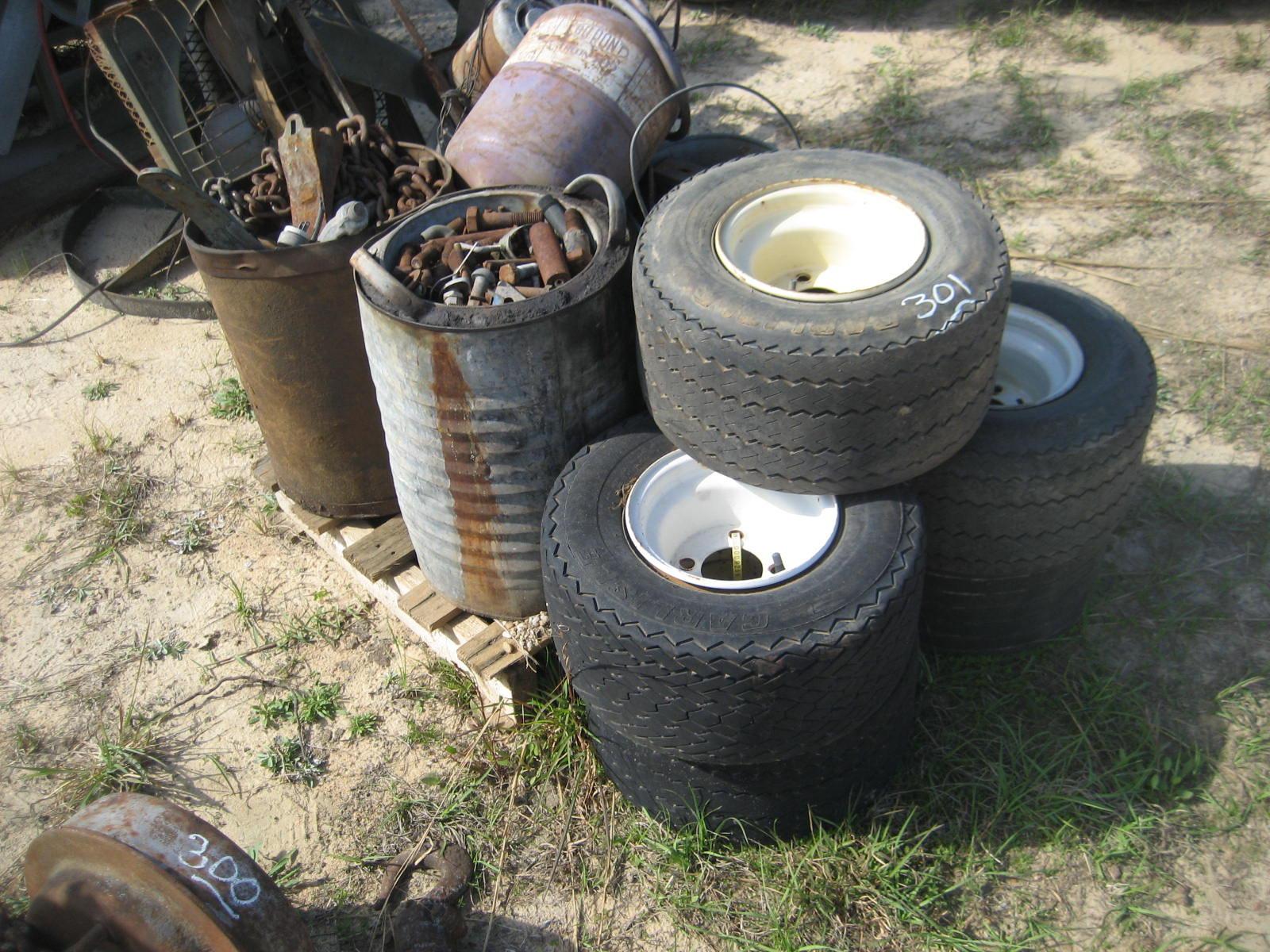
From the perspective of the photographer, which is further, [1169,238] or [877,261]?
[1169,238]

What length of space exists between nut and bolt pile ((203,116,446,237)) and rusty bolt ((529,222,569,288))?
1.96 ft

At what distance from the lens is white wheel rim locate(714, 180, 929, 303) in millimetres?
2736

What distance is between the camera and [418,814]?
306 cm

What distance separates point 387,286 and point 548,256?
1.54ft

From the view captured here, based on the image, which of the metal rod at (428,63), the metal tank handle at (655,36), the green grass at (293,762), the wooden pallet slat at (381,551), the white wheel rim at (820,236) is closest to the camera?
the white wheel rim at (820,236)

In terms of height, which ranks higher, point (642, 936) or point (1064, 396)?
point (1064, 396)

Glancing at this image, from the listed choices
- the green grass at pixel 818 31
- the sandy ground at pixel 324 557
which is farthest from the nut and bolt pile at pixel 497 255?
the green grass at pixel 818 31

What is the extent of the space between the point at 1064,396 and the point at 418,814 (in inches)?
90.9

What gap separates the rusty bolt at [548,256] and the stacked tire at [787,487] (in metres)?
0.28

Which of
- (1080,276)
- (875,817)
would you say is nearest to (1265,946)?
(875,817)

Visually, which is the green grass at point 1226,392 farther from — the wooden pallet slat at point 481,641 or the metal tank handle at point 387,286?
the metal tank handle at point 387,286

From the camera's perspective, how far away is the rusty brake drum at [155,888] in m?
2.25

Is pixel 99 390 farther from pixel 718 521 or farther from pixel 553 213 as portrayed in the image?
pixel 718 521

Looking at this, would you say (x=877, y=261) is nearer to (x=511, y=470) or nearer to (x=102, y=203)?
(x=511, y=470)
